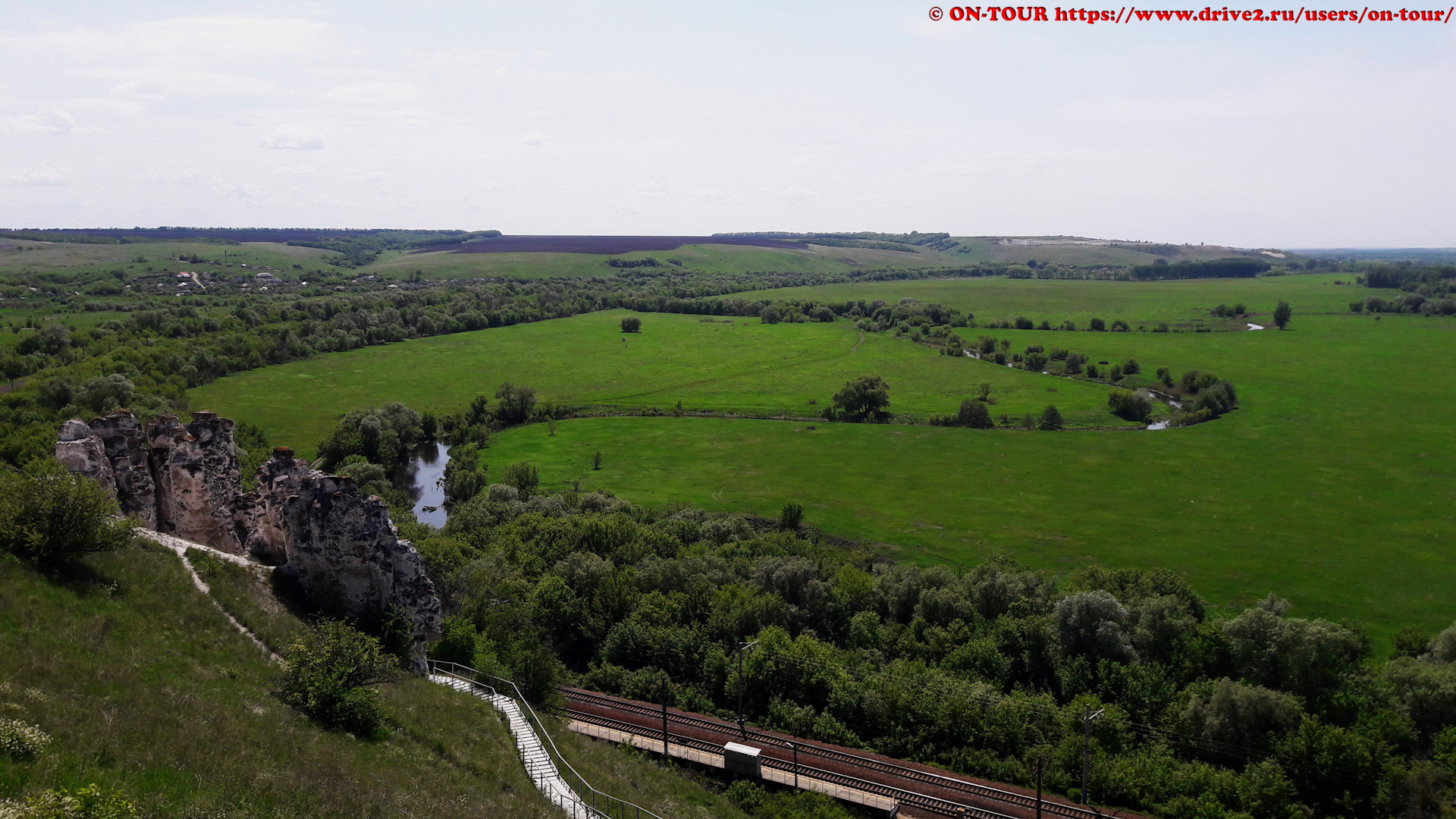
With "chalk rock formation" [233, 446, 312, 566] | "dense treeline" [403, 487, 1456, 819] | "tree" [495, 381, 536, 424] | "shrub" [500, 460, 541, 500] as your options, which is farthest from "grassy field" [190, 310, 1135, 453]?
"chalk rock formation" [233, 446, 312, 566]

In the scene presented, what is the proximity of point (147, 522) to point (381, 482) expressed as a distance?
50.0 m

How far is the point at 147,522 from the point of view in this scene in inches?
1512

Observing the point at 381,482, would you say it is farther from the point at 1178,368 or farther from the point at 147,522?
the point at 1178,368

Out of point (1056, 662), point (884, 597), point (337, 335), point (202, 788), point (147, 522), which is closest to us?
point (202, 788)

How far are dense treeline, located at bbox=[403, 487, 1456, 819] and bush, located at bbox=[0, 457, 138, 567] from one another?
55.4 ft

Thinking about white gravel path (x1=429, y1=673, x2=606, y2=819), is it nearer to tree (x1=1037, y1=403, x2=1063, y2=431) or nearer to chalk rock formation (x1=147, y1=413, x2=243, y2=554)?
chalk rock formation (x1=147, y1=413, x2=243, y2=554)

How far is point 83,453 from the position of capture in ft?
116

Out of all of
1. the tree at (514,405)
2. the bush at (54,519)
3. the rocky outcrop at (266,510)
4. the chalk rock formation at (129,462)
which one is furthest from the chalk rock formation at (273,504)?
the tree at (514,405)

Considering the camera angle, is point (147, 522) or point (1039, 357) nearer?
point (147, 522)

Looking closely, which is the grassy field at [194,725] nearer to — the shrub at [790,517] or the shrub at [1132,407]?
the shrub at [790,517]

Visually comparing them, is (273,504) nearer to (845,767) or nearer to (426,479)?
(845,767)

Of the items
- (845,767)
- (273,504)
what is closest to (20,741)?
(273,504)

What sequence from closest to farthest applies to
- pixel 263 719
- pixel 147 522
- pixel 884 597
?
pixel 263 719
pixel 147 522
pixel 884 597

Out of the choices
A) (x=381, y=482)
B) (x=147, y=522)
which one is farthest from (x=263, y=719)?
(x=381, y=482)
